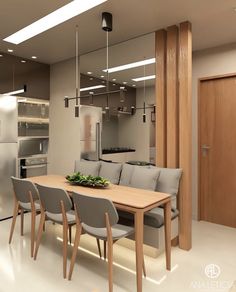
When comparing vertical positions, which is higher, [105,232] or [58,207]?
[58,207]

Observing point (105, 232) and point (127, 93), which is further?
point (127, 93)

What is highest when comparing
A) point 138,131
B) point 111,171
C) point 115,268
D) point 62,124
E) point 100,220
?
point 62,124

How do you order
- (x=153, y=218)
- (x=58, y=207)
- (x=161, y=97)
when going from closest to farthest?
(x=58, y=207) < (x=153, y=218) < (x=161, y=97)

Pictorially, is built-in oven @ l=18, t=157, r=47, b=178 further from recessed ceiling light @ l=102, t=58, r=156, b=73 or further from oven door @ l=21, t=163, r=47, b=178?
recessed ceiling light @ l=102, t=58, r=156, b=73

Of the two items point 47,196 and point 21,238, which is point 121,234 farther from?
point 21,238

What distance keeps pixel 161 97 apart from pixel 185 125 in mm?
550

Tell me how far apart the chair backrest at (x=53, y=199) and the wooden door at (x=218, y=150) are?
2500mm

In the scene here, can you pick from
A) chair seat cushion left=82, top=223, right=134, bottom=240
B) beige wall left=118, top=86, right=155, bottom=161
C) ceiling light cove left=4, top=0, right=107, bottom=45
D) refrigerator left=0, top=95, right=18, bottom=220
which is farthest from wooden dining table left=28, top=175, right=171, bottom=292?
ceiling light cove left=4, top=0, right=107, bottom=45

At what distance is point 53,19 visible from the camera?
10.2 feet

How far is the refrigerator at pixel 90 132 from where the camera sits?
14.8 ft

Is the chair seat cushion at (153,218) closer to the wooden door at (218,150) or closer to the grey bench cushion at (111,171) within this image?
the grey bench cushion at (111,171)

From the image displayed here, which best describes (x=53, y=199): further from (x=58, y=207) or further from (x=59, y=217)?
(x=59, y=217)

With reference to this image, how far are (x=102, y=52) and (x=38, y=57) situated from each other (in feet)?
4.17

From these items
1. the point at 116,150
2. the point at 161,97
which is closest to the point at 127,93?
the point at 161,97
